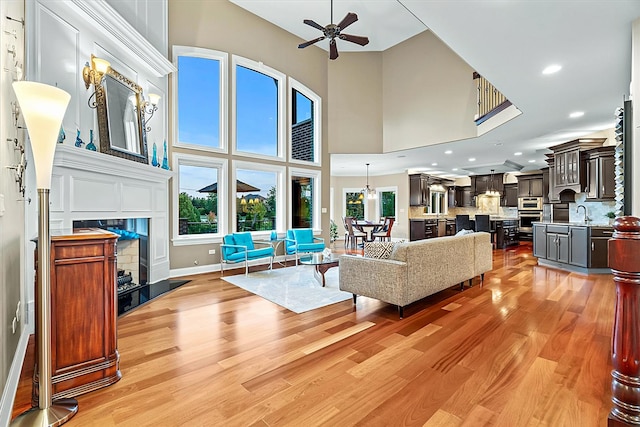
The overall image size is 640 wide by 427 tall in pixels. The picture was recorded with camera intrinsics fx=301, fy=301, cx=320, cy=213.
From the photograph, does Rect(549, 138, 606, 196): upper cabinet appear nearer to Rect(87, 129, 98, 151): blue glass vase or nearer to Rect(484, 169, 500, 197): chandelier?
Rect(484, 169, 500, 197): chandelier

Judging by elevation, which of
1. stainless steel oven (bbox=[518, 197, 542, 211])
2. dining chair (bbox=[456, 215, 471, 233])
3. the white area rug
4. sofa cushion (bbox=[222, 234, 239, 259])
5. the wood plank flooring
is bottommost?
the wood plank flooring

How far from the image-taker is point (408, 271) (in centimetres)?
327

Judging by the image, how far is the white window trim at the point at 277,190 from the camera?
6.17m

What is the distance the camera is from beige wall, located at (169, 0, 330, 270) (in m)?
5.42

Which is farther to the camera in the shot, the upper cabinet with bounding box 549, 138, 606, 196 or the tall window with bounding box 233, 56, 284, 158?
the tall window with bounding box 233, 56, 284, 158

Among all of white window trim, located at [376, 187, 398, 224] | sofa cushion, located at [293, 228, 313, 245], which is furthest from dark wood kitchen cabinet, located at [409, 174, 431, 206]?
sofa cushion, located at [293, 228, 313, 245]

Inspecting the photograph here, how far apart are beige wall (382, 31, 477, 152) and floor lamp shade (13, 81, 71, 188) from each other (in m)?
6.88

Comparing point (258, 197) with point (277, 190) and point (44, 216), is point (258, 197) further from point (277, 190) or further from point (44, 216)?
point (44, 216)

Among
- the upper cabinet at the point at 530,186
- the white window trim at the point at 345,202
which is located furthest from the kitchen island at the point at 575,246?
the white window trim at the point at 345,202

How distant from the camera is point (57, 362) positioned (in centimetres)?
→ 188

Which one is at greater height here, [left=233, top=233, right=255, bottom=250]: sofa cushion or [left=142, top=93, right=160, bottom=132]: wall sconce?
[left=142, top=93, right=160, bottom=132]: wall sconce

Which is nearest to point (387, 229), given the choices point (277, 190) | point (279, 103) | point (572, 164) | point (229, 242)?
point (277, 190)

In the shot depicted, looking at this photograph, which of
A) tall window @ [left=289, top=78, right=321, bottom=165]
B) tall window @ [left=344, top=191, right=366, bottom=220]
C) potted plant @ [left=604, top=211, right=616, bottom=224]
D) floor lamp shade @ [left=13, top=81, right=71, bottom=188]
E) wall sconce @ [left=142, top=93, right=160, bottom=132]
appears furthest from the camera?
tall window @ [left=344, top=191, right=366, bottom=220]

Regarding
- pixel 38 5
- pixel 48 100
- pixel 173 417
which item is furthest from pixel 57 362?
pixel 38 5
